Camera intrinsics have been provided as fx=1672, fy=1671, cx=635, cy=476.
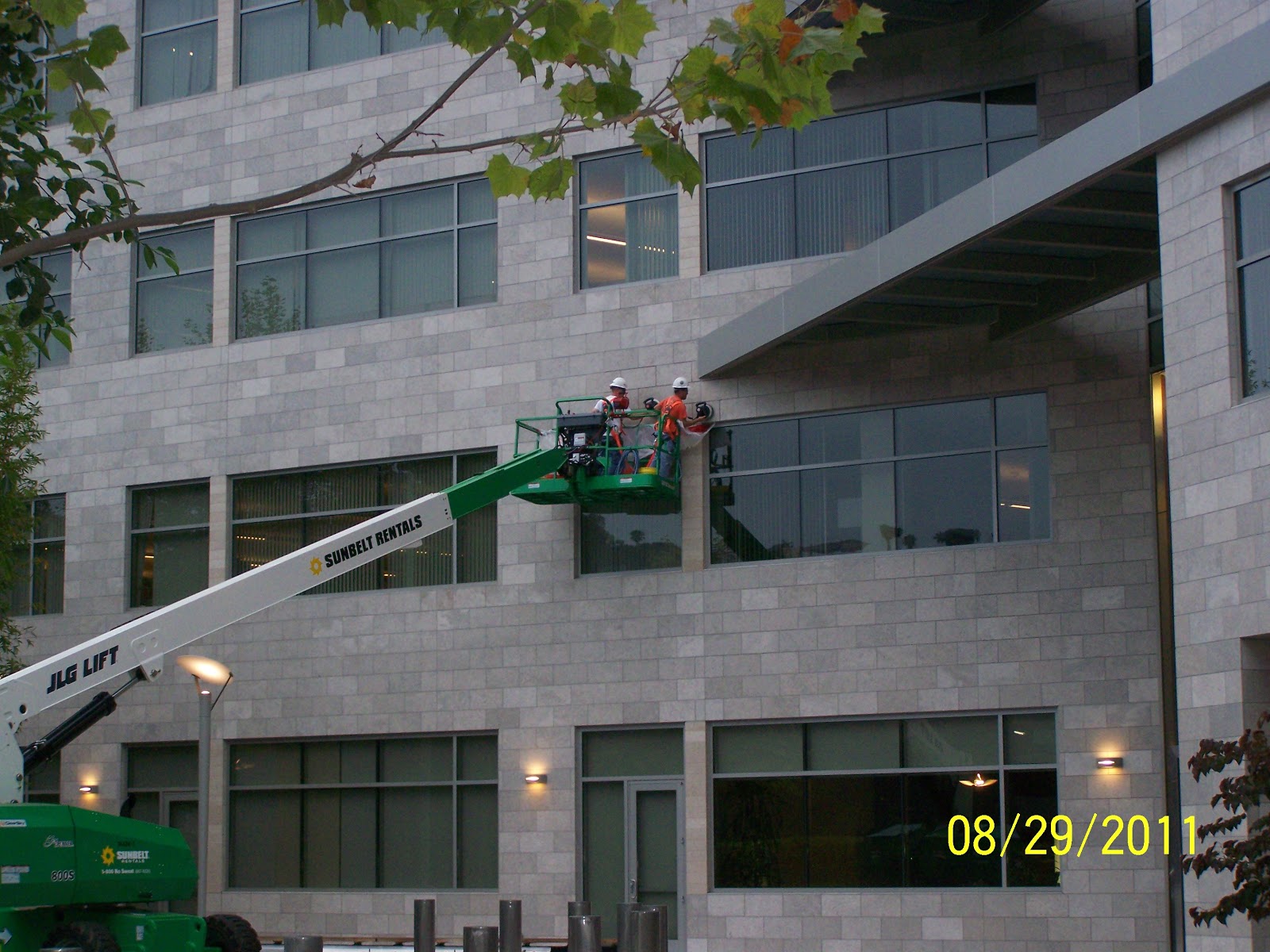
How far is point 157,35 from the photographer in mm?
31203

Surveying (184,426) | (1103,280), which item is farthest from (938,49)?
(184,426)

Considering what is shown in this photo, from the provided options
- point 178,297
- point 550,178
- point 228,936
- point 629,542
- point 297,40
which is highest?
point 297,40

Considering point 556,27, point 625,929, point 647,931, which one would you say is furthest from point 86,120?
point 625,929

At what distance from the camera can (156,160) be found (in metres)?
30.5

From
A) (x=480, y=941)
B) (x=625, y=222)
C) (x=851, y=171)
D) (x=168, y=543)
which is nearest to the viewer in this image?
(x=480, y=941)

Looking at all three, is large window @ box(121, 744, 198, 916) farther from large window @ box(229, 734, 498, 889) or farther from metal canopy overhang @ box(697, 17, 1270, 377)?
metal canopy overhang @ box(697, 17, 1270, 377)

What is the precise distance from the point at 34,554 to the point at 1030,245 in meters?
19.5

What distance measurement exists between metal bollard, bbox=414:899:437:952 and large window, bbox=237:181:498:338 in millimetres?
Result: 10675

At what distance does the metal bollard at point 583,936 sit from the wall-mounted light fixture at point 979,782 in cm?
806

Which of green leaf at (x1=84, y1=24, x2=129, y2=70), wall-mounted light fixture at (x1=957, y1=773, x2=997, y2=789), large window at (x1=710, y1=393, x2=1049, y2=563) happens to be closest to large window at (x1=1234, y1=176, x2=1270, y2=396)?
large window at (x1=710, y1=393, x2=1049, y2=563)

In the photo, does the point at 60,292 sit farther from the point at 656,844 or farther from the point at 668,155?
the point at 668,155

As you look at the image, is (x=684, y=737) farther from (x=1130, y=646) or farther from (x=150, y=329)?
(x=150, y=329)
